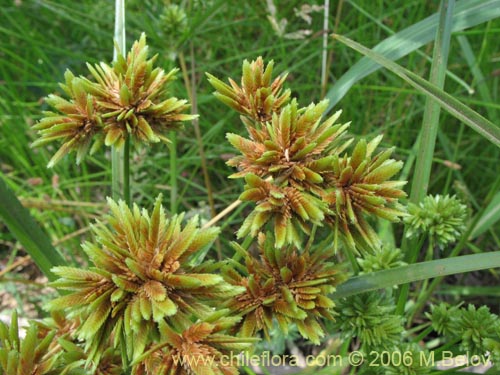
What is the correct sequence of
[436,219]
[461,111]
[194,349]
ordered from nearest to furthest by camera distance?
[194,349] → [461,111] → [436,219]

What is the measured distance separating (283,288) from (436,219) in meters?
0.33

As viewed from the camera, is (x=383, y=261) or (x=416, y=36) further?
(x=416, y=36)

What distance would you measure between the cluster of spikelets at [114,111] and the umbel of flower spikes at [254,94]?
7 centimetres

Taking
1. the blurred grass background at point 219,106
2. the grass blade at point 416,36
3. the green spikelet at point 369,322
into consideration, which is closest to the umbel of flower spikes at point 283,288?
the green spikelet at point 369,322

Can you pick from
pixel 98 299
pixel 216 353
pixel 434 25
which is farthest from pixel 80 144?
pixel 434 25

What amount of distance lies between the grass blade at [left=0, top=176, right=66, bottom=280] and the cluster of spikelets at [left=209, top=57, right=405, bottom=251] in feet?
1.14

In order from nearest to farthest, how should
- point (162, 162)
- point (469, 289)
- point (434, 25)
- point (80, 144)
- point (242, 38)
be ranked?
1. point (80, 144)
2. point (434, 25)
3. point (469, 289)
4. point (162, 162)
5. point (242, 38)

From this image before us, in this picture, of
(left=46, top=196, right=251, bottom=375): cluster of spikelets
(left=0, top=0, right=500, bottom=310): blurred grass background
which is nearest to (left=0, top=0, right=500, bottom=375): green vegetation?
(left=46, top=196, right=251, bottom=375): cluster of spikelets

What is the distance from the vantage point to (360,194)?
0.69 meters

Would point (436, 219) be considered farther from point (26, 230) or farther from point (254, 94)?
point (26, 230)

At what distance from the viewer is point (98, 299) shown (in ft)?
2.12

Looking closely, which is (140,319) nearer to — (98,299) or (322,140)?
(98,299)

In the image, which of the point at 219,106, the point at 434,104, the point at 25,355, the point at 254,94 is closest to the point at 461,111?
the point at 434,104

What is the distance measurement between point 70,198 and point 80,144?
0.93 meters
